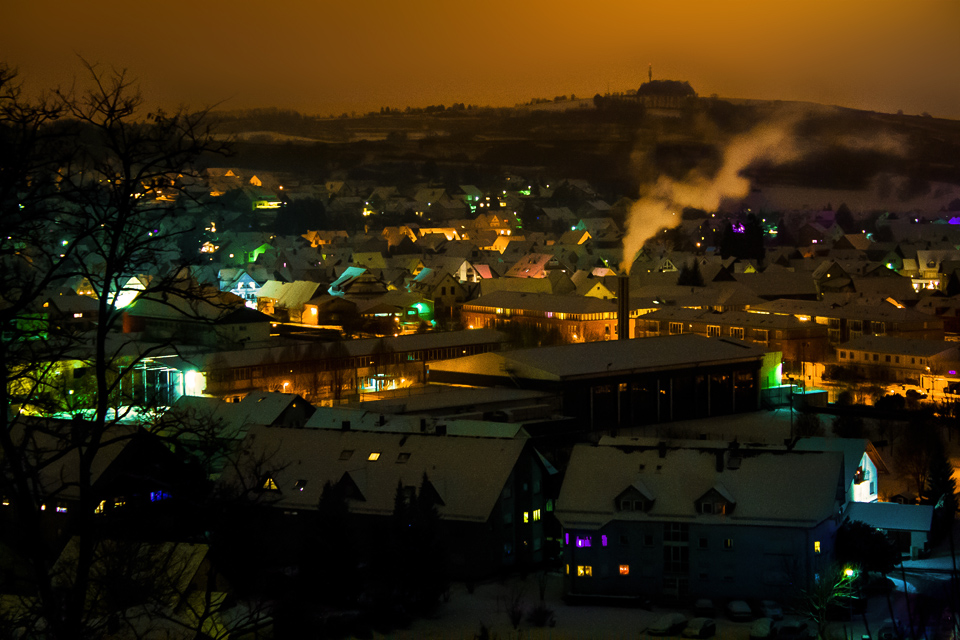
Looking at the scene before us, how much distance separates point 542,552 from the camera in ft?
37.3

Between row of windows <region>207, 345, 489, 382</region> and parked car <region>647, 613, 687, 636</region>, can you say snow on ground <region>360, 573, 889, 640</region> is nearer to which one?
parked car <region>647, 613, 687, 636</region>

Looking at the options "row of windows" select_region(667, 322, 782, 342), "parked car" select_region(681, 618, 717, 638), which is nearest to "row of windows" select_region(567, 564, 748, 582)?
"parked car" select_region(681, 618, 717, 638)

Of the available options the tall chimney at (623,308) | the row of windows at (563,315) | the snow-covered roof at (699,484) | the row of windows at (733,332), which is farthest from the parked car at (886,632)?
the row of windows at (563,315)

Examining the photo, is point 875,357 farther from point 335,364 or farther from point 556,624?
point 556,624

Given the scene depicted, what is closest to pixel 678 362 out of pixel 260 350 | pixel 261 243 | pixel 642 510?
pixel 260 350

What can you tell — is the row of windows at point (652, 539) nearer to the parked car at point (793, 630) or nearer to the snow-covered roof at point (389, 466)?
the snow-covered roof at point (389, 466)

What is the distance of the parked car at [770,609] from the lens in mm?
9336

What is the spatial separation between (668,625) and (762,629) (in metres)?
0.74

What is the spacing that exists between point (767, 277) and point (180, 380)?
67.6 ft

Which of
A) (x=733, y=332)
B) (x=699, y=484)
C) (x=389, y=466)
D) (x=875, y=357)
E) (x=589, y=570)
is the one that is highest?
(x=733, y=332)

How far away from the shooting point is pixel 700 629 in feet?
29.1

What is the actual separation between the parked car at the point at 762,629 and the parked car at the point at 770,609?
11.9 inches

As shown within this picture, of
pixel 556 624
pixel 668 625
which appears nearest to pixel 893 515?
pixel 668 625

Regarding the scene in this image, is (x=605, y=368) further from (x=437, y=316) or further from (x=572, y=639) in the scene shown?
(x=437, y=316)
